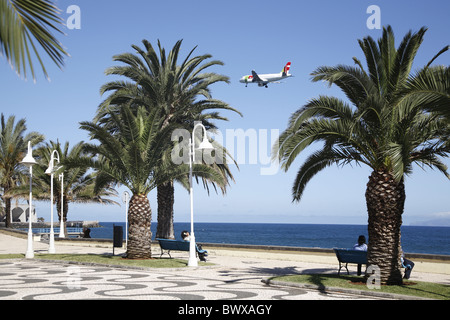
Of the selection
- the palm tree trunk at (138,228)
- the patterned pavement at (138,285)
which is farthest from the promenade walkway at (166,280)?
the palm tree trunk at (138,228)

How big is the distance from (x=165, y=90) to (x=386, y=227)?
60.2ft

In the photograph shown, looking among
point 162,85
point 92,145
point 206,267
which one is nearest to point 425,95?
point 206,267

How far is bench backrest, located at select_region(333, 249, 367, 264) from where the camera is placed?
1463cm

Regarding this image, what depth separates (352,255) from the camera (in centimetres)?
1487

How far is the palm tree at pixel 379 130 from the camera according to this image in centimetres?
1290

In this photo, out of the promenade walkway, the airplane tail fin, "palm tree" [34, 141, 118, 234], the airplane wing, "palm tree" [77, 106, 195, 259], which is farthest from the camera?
the airplane tail fin

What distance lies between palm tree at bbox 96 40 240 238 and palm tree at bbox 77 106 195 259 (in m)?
7.51

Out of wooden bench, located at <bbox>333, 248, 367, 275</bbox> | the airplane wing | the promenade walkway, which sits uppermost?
the airplane wing

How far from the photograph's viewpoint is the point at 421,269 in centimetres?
1856

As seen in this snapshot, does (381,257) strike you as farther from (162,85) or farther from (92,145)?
(162,85)

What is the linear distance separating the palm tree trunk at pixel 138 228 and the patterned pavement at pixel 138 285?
2115mm

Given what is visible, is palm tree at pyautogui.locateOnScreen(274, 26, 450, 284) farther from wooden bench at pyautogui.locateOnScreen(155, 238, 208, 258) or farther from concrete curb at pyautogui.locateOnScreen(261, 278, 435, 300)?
wooden bench at pyautogui.locateOnScreen(155, 238, 208, 258)

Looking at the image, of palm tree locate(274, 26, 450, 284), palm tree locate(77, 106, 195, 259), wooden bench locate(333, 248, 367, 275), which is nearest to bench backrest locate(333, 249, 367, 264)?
wooden bench locate(333, 248, 367, 275)
